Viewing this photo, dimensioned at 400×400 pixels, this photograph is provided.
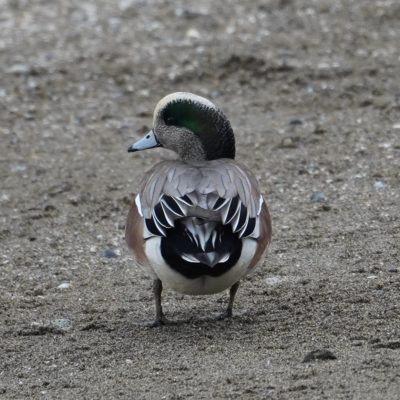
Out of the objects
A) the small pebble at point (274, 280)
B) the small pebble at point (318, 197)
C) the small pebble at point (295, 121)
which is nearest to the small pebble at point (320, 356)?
the small pebble at point (274, 280)

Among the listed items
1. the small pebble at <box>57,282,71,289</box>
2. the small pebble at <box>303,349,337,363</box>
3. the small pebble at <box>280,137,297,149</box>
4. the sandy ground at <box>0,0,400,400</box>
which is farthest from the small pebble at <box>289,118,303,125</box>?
the small pebble at <box>303,349,337,363</box>

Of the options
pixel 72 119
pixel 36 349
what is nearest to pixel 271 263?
pixel 36 349

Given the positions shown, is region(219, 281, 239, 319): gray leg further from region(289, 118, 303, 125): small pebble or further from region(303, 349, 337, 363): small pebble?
region(289, 118, 303, 125): small pebble

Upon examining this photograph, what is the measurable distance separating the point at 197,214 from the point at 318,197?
2.82 meters

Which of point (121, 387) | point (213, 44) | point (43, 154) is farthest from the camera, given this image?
point (213, 44)

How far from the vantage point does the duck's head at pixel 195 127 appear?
21.1ft

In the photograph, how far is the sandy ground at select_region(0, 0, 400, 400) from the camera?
5.30 meters

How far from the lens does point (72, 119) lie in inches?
404

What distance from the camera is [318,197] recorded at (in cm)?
815

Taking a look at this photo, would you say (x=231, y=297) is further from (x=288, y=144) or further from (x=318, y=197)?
(x=288, y=144)

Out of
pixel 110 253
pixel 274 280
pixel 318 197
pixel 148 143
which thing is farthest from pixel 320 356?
pixel 318 197

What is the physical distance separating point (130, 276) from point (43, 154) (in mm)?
2778

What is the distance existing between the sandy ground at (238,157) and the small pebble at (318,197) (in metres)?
0.02

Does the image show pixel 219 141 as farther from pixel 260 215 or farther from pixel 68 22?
pixel 68 22
